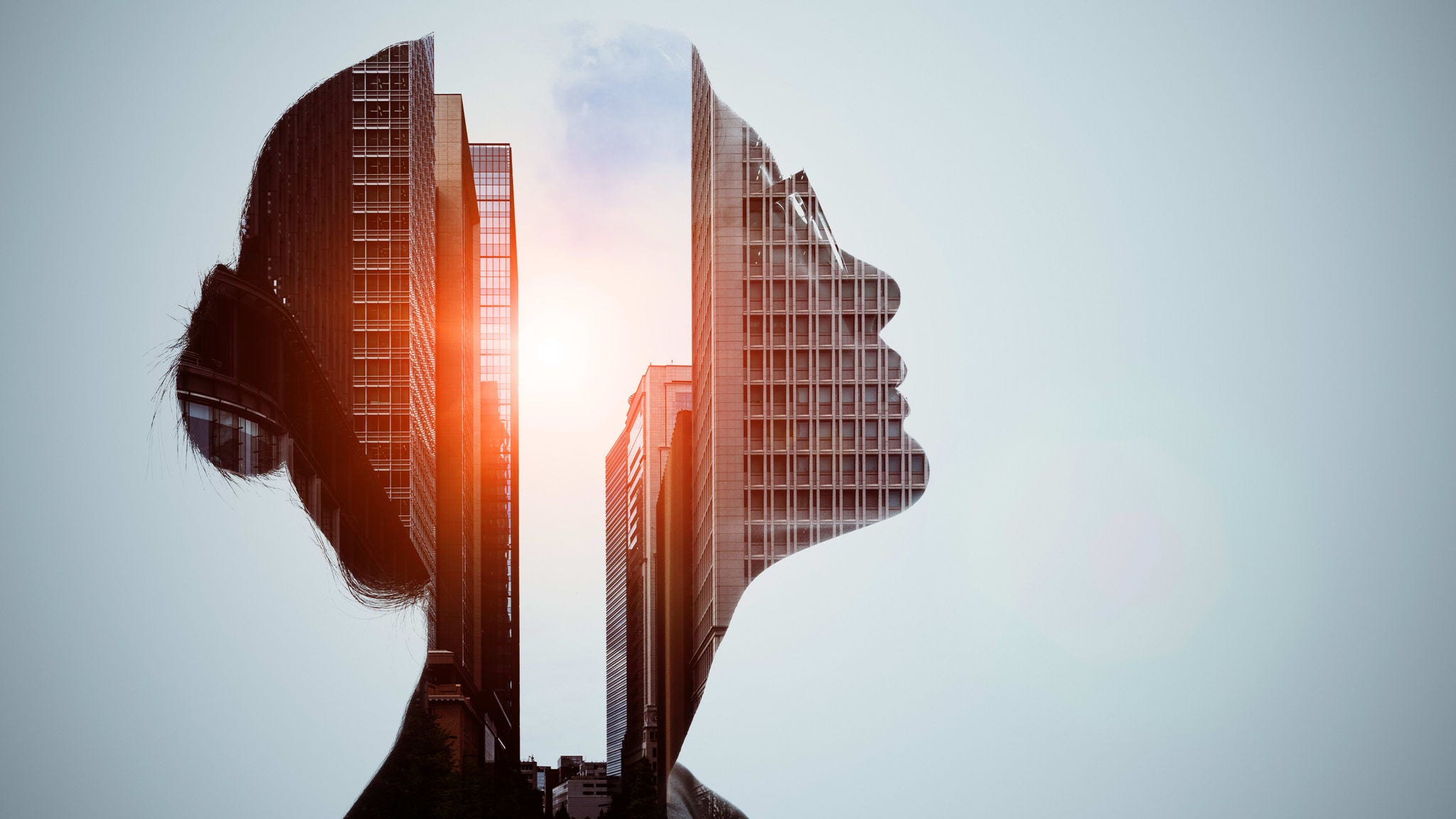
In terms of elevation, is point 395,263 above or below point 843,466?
above

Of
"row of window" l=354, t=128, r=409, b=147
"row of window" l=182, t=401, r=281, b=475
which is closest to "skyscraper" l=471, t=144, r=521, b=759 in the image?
"row of window" l=354, t=128, r=409, b=147

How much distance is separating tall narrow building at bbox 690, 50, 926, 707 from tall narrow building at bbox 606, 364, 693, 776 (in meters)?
0.72

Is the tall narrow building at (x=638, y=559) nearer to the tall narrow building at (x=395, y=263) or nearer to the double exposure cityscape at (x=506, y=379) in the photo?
the double exposure cityscape at (x=506, y=379)

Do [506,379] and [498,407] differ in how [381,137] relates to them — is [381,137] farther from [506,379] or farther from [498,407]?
[498,407]

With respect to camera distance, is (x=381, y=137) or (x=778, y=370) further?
(x=381, y=137)

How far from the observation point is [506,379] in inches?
440

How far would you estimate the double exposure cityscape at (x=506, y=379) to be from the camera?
674cm

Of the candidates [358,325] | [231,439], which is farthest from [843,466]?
[358,325]

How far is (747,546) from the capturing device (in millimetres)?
7316

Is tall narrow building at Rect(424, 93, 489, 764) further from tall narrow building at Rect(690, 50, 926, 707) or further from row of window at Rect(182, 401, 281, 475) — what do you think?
row of window at Rect(182, 401, 281, 475)

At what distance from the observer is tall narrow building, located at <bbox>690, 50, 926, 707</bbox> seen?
6750 millimetres

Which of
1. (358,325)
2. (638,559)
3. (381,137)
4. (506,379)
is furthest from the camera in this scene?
(638,559)

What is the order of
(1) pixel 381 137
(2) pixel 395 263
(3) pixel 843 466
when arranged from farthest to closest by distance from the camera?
(2) pixel 395 263 < (1) pixel 381 137 < (3) pixel 843 466

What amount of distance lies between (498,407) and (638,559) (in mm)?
3464
